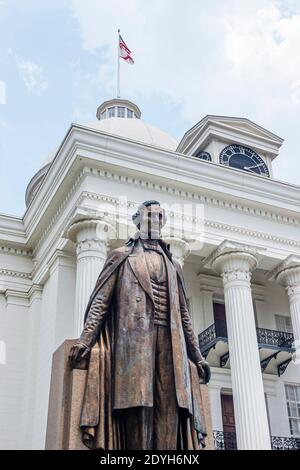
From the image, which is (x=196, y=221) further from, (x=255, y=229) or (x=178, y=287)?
(x=178, y=287)

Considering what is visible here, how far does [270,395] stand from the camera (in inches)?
808

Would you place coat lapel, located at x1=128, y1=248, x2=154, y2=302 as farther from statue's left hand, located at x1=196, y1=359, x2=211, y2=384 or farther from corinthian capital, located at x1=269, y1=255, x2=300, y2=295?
corinthian capital, located at x1=269, y1=255, x2=300, y2=295

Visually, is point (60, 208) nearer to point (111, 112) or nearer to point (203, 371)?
point (203, 371)

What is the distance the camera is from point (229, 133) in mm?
22938

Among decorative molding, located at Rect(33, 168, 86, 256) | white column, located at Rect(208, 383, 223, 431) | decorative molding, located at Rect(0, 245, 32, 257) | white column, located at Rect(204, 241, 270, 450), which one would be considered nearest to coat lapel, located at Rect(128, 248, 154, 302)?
white column, located at Rect(204, 241, 270, 450)

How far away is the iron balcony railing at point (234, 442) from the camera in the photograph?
1843cm

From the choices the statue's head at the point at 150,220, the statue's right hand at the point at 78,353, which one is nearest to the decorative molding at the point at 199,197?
the statue's head at the point at 150,220

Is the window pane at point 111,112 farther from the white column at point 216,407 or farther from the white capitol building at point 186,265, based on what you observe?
the white column at point 216,407

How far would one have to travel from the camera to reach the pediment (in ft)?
74.5

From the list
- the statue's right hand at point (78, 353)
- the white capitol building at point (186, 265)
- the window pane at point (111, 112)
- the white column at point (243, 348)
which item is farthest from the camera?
the window pane at point (111, 112)

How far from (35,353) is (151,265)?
617 inches

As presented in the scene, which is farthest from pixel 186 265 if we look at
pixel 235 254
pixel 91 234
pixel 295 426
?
pixel 295 426

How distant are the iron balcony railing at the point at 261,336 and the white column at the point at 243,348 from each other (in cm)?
176

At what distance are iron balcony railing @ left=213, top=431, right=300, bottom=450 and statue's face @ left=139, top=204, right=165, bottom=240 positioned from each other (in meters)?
14.5
